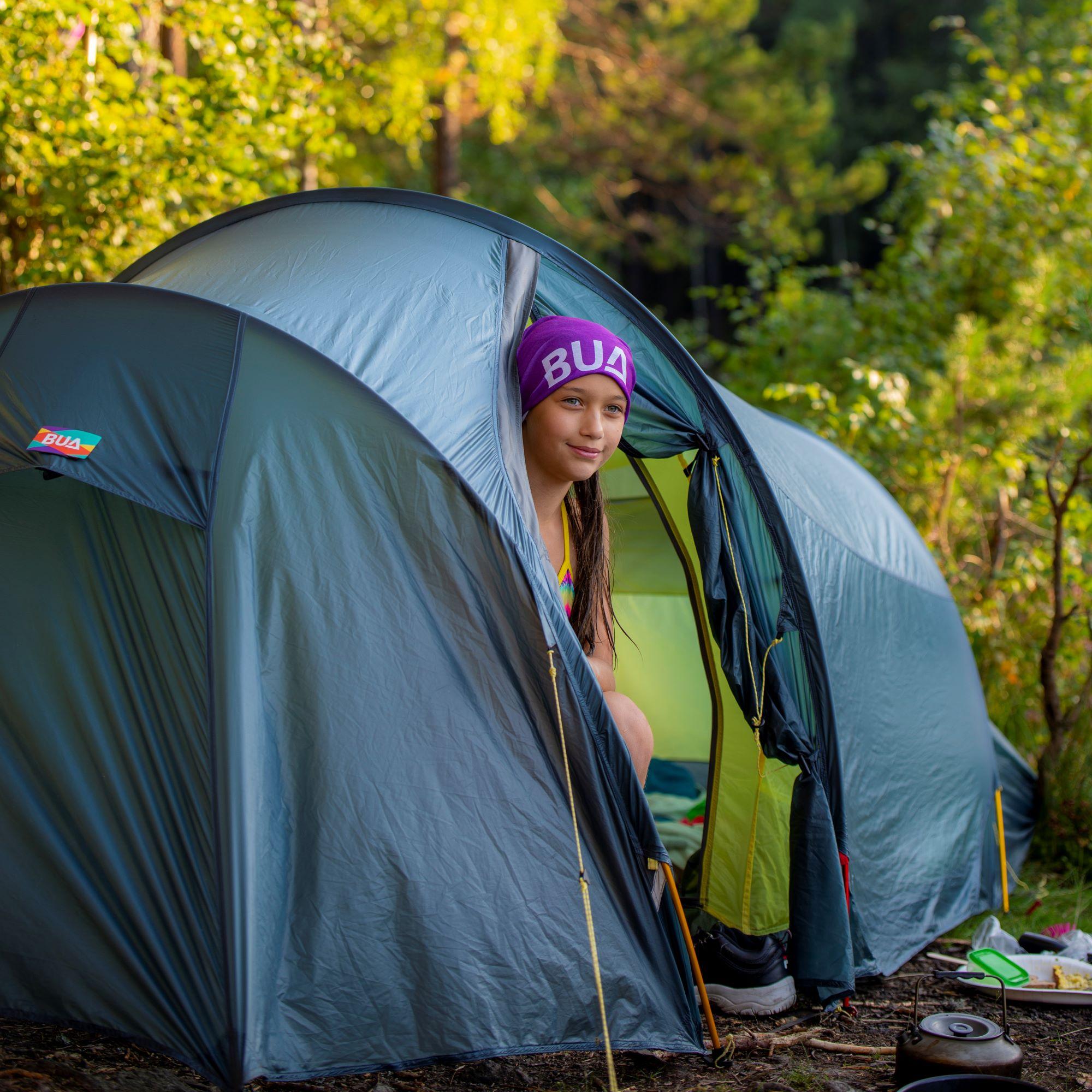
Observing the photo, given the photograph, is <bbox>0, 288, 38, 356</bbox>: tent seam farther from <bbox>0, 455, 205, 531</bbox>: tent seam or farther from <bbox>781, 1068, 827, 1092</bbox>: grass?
<bbox>781, 1068, 827, 1092</bbox>: grass

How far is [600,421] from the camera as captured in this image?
268cm

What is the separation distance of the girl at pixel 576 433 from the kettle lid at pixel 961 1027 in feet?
2.65

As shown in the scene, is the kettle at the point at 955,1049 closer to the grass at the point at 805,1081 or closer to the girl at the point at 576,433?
the grass at the point at 805,1081

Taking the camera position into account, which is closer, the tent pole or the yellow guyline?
the yellow guyline

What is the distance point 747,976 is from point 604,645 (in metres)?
0.93

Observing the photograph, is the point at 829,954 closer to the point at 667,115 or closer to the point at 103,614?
the point at 103,614

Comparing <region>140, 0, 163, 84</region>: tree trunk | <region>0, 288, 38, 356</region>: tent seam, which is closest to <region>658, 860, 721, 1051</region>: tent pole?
<region>0, 288, 38, 356</region>: tent seam

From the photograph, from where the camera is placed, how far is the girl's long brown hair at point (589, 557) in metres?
2.87

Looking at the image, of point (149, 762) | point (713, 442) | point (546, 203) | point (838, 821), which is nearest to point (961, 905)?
point (838, 821)

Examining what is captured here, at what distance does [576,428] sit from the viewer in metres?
2.67

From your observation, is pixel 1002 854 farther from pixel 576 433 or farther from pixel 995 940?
pixel 576 433

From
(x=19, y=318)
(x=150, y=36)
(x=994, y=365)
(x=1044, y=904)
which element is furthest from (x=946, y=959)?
(x=150, y=36)

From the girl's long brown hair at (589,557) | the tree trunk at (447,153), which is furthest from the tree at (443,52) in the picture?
the girl's long brown hair at (589,557)

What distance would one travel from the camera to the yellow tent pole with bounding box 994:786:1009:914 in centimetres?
370
